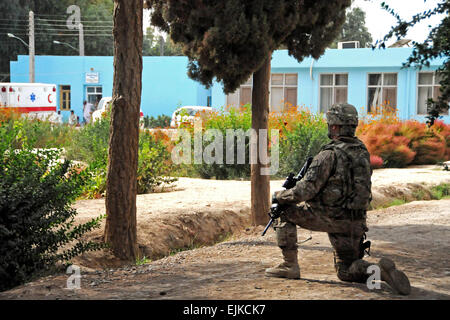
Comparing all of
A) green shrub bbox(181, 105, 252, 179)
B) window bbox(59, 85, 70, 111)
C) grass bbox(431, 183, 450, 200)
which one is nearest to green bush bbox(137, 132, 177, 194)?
green shrub bbox(181, 105, 252, 179)

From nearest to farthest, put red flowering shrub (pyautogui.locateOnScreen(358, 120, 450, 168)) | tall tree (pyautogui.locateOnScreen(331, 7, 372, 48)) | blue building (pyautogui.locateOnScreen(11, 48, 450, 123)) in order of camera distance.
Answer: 1. red flowering shrub (pyautogui.locateOnScreen(358, 120, 450, 168))
2. blue building (pyautogui.locateOnScreen(11, 48, 450, 123))
3. tall tree (pyautogui.locateOnScreen(331, 7, 372, 48))

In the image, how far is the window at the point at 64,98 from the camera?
3856 cm

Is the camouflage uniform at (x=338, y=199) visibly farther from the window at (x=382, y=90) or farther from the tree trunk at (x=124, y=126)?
the window at (x=382, y=90)

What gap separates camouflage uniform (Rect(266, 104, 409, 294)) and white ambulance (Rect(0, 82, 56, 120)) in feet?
75.3

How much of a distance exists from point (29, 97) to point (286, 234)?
80.2 feet

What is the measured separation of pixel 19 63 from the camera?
3825 cm

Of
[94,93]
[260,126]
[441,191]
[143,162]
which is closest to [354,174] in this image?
[260,126]

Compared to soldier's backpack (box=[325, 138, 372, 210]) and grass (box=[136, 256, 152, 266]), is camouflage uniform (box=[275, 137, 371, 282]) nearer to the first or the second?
soldier's backpack (box=[325, 138, 372, 210])

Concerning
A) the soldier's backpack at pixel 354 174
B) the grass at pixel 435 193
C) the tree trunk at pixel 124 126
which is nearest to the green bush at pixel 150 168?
the tree trunk at pixel 124 126

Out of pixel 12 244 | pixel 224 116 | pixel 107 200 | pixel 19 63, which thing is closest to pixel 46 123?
pixel 224 116

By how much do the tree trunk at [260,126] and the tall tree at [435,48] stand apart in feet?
9.27

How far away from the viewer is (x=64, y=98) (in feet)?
128

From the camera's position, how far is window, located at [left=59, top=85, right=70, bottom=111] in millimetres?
38562
